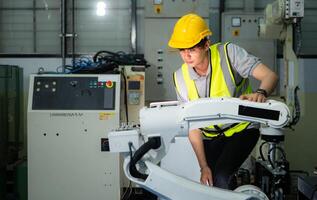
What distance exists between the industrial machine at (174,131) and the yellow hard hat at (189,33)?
0.51 meters

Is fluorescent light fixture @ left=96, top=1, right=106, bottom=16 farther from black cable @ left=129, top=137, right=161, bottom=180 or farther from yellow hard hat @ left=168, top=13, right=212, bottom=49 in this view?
black cable @ left=129, top=137, right=161, bottom=180

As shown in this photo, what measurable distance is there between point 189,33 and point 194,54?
127 mm

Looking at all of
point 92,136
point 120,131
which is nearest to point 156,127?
point 120,131

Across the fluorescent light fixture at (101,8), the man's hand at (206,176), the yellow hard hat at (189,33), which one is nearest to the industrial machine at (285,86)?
the man's hand at (206,176)

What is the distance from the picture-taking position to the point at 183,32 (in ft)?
7.09

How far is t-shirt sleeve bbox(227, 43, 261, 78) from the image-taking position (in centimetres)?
219

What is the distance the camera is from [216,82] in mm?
2311

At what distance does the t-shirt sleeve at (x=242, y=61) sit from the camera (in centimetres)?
219

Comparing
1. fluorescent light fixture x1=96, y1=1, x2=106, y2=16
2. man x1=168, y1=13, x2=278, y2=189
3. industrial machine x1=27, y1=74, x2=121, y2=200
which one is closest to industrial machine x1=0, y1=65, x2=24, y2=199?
industrial machine x1=27, y1=74, x2=121, y2=200

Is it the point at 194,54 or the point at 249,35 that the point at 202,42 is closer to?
the point at 194,54

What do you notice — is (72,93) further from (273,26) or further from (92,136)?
(273,26)

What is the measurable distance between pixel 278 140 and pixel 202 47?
5.15ft

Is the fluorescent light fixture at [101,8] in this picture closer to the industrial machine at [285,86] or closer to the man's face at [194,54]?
the industrial machine at [285,86]

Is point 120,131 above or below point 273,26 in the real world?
below
